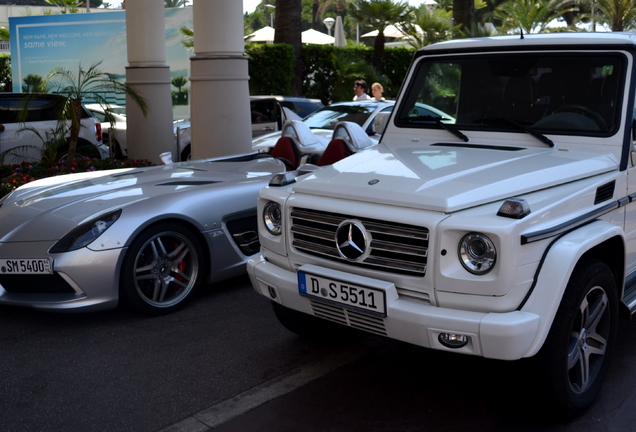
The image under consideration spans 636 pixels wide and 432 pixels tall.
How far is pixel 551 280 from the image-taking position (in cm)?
324

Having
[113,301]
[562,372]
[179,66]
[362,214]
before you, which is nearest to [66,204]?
[113,301]

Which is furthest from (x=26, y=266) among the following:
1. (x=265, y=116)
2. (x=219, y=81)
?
(x=265, y=116)

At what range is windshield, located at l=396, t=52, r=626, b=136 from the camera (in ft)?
14.6

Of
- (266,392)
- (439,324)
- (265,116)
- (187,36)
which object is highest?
(187,36)

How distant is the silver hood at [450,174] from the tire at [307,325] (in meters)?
0.94

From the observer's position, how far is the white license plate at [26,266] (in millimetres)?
4852

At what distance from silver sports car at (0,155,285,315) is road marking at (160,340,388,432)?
143cm

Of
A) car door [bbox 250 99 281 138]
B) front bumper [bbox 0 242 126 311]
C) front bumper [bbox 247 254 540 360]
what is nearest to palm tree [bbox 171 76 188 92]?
car door [bbox 250 99 281 138]

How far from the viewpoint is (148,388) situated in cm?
412

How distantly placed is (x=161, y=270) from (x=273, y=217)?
1450mm

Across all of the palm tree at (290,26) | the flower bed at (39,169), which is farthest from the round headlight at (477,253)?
the palm tree at (290,26)

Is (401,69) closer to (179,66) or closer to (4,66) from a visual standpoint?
(179,66)

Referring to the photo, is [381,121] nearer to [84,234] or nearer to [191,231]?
[191,231]

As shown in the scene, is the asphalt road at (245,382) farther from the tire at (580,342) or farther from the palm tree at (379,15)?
the palm tree at (379,15)
